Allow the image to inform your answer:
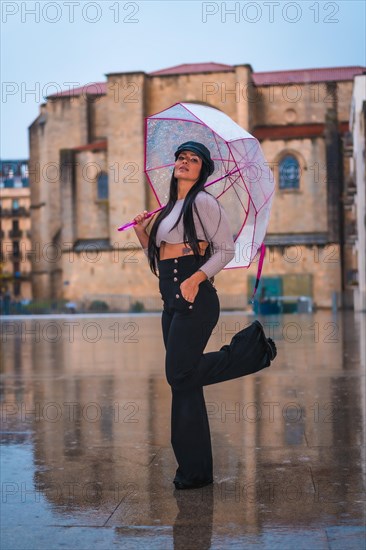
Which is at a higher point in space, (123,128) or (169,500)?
(123,128)

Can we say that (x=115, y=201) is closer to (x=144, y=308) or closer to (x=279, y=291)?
(x=144, y=308)

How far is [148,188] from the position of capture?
55.3 m

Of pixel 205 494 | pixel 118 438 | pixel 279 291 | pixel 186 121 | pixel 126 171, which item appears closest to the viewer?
pixel 205 494

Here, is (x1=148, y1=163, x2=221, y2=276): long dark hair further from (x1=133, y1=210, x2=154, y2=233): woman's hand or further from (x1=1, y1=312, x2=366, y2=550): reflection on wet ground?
(x1=1, y1=312, x2=366, y2=550): reflection on wet ground

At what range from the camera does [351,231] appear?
51.6 meters

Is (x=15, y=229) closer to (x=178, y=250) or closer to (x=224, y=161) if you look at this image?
(x=224, y=161)

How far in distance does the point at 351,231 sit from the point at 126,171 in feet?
44.1

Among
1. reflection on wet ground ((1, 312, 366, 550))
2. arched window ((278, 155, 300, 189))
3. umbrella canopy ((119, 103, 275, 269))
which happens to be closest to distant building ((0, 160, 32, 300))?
arched window ((278, 155, 300, 189))

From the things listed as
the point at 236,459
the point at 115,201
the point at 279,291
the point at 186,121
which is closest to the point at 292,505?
the point at 236,459

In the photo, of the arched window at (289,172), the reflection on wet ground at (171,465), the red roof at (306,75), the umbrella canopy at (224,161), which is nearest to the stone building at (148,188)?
the arched window at (289,172)

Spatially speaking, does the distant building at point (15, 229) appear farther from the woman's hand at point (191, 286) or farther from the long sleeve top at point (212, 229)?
the woman's hand at point (191, 286)

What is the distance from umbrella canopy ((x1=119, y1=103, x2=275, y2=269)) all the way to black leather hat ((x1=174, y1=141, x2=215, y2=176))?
16cm

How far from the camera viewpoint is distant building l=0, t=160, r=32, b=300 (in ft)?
323

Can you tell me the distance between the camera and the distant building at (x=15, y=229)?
98.4m
